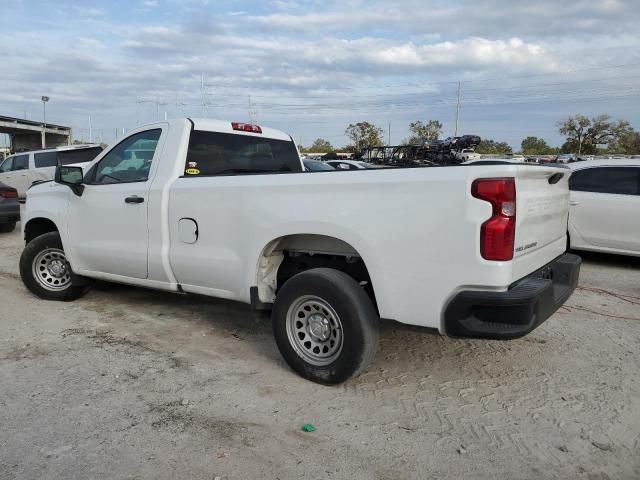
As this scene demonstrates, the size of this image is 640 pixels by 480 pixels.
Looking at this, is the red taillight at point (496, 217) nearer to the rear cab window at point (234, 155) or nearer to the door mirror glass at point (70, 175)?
the rear cab window at point (234, 155)

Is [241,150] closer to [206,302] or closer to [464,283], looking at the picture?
[206,302]

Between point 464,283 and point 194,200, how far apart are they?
2280 mm

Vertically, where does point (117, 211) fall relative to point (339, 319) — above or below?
above

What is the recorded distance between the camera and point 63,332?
4898 millimetres

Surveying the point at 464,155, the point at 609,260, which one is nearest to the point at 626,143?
the point at 464,155

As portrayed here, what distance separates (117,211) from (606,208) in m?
6.84

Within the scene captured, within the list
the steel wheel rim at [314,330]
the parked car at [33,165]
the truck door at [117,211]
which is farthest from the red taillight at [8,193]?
the steel wheel rim at [314,330]

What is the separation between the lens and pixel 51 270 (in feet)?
19.4

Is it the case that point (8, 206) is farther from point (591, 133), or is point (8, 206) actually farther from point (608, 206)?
point (591, 133)

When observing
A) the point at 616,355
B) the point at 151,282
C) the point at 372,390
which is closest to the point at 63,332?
the point at 151,282

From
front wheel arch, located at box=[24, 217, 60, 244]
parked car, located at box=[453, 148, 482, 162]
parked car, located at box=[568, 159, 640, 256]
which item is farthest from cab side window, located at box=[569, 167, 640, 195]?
parked car, located at box=[453, 148, 482, 162]

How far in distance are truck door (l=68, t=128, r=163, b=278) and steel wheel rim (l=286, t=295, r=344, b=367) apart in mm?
1705

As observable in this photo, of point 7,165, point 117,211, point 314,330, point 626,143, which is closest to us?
point 314,330

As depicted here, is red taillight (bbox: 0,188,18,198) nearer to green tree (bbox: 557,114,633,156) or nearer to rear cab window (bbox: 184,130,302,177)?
rear cab window (bbox: 184,130,302,177)
